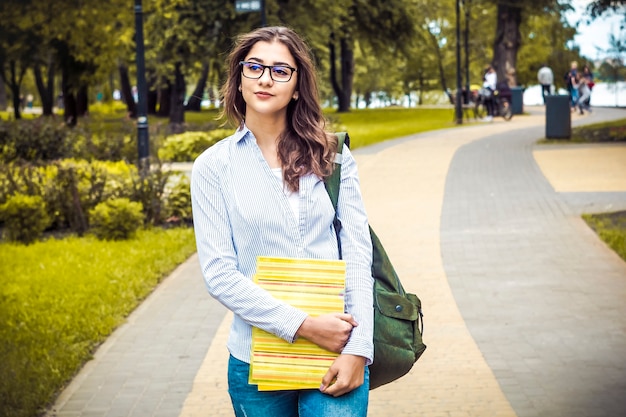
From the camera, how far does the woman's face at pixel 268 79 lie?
10.2 feet

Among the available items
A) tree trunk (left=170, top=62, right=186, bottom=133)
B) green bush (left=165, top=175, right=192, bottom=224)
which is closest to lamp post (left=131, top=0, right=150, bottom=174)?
green bush (left=165, top=175, right=192, bottom=224)

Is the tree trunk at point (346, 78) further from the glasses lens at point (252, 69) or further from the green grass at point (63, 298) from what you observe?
the glasses lens at point (252, 69)

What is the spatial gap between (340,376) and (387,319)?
0.29 meters

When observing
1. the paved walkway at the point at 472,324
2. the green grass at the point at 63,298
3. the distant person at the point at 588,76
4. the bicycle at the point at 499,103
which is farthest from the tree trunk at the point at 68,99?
the green grass at the point at 63,298

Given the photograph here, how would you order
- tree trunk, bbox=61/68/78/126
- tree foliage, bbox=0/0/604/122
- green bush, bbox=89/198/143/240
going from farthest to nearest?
tree trunk, bbox=61/68/78/126 → tree foliage, bbox=0/0/604/122 → green bush, bbox=89/198/143/240

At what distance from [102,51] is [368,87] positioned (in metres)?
64.2

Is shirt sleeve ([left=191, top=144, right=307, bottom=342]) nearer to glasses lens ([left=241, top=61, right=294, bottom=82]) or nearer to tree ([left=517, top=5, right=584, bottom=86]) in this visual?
glasses lens ([left=241, top=61, right=294, bottom=82])

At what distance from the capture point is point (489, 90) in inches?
1443

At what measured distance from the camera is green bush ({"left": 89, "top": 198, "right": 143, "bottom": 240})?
1235 cm

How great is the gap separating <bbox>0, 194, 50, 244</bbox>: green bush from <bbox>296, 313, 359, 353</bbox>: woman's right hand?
978 centimetres

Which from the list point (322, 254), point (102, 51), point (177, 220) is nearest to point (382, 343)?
point (322, 254)

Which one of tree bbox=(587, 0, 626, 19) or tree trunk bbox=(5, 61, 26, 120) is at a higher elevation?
tree bbox=(587, 0, 626, 19)

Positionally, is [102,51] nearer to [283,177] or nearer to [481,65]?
[283,177]

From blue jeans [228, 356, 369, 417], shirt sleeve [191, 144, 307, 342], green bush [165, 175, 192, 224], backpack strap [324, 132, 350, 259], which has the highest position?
backpack strap [324, 132, 350, 259]
